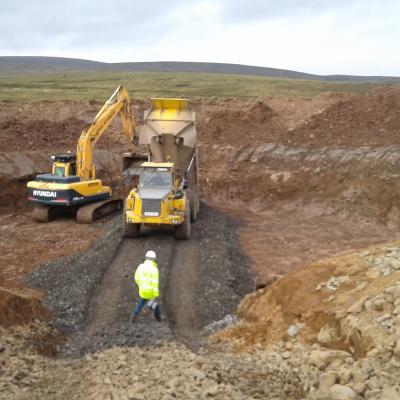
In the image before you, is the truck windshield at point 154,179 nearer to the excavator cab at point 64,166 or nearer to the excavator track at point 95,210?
the excavator track at point 95,210

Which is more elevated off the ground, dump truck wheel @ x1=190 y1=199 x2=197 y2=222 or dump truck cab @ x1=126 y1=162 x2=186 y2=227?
dump truck cab @ x1=126 y1=162 x2=186 y2=227

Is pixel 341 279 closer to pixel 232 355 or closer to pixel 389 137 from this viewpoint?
pixel 232 355

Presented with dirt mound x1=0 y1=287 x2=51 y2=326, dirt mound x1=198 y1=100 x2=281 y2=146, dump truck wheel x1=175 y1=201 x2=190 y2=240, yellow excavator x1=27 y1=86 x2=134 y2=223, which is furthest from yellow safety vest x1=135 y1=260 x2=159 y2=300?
dirt mound x1=198 y1=100 x2=281 y2=146

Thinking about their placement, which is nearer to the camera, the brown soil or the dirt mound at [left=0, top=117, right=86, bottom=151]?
the brown soil

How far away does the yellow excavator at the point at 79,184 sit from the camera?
19.4 meters

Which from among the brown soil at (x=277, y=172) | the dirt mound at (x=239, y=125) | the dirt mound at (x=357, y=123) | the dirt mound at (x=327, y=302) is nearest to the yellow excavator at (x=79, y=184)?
the brown soil at (x=277, y=172)

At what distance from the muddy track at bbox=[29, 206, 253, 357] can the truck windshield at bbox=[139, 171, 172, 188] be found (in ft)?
5.47

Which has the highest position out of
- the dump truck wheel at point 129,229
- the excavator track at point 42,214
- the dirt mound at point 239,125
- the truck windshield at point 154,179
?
the dirt mound at point 239,125

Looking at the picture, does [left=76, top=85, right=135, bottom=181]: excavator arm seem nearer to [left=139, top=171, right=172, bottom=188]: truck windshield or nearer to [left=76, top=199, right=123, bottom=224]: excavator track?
[left=76, top=199, right=123, bottom=224]: excavator track

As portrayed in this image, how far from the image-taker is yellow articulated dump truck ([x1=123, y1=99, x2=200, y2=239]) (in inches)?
625

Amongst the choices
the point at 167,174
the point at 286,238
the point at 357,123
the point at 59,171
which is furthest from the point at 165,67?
the point at 167,174

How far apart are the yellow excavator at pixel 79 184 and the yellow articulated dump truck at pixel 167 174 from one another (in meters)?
1.57

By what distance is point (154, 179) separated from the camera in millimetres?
16688

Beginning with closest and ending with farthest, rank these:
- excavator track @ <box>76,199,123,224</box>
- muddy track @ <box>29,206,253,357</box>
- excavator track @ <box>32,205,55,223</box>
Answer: muddy track @ <box>29,206,253,357</box> → excavator track @ <box>76,199,123,224</box> → excavator track @ <box>32,205,55,223</box>
